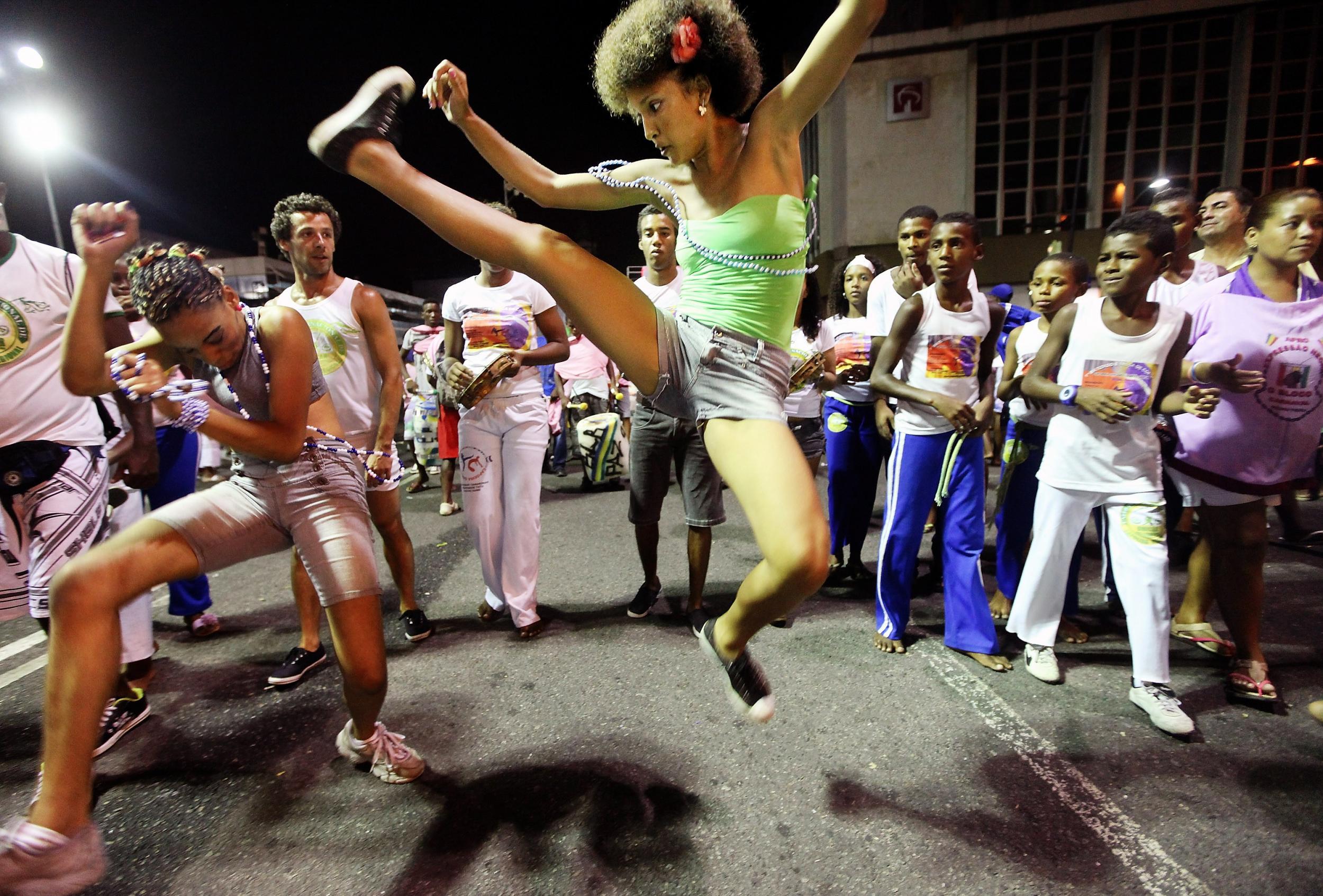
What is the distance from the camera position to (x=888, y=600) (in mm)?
3340

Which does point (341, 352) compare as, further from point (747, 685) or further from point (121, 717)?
point (747, 685)

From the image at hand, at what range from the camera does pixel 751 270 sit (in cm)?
190

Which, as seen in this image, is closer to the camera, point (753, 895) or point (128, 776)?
point (753, 895)

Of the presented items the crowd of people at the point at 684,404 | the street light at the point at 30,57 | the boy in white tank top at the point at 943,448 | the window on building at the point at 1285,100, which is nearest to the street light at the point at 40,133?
the street light at the point at 30,57

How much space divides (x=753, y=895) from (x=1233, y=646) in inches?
121

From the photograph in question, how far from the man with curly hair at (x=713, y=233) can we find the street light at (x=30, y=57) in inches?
626

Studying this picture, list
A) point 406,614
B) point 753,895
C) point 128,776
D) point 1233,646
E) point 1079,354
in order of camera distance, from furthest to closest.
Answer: point 406,614 < point 1233,646 < point 1079,354 < point 128,776 < point 753,895

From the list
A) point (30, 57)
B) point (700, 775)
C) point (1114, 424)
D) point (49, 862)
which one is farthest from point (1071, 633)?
point (30, 57)

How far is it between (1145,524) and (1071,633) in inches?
41.5

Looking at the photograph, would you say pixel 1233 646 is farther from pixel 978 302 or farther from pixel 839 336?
pixel 839 336

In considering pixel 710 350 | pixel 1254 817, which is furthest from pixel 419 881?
pixel 1254 817

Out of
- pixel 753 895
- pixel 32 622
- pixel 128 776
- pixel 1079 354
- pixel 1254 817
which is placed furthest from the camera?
pixel 32 622

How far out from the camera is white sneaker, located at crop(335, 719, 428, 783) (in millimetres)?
2334

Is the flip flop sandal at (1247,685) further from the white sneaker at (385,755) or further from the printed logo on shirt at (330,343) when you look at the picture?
the printed logo on shirt at (330,343)
